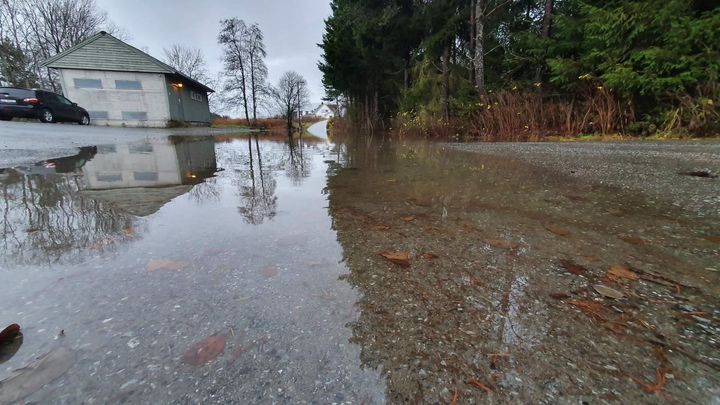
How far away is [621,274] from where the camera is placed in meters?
1.33

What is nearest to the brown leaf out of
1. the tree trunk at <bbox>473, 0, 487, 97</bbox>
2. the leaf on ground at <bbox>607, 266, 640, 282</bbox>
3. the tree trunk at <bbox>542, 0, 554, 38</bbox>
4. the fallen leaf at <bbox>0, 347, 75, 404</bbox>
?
the fallen leaf at <bbox>0, 347, 75, 404</bbox>

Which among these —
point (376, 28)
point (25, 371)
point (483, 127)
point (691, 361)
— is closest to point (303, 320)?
point (25, 371)

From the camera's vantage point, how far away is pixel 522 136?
7867 mm

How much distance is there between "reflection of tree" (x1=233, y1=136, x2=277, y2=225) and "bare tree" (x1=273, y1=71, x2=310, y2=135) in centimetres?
3350

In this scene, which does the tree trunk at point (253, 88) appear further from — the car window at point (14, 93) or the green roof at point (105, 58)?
the car window at point (14, 93)

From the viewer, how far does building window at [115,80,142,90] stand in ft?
62.1

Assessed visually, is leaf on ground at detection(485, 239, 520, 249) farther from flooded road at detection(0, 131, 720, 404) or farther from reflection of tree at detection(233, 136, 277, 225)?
reflection of tree at detection(233, 136, 277, 225)

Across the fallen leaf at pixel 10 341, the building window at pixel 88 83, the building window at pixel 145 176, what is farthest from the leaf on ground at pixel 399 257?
the building window at pixel 88 83

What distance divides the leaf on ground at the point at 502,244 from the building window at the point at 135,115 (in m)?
23.9

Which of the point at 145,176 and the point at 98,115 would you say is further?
the point at 98,115

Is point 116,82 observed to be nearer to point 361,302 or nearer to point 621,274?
point 361,302

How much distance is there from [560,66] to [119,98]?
2352 cm

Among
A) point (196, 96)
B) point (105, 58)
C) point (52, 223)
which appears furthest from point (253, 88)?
point (52, 223)

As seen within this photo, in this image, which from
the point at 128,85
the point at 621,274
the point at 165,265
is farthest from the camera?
the point at 128,85
